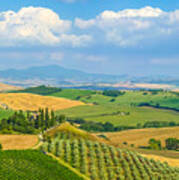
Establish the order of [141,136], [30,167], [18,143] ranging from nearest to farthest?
[30,167]
[18,143]
[141,136]

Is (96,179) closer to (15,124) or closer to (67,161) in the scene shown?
(67,161)

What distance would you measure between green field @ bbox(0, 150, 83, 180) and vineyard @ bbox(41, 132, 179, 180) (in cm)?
347

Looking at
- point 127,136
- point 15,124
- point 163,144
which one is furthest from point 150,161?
point 127,136

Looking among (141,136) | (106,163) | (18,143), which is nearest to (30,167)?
(106,163)

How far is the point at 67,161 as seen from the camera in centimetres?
6044

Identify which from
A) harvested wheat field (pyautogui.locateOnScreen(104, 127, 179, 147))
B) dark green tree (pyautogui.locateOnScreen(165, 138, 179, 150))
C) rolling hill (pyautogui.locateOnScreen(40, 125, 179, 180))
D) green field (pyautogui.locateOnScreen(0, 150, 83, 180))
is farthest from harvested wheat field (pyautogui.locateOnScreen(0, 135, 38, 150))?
dark green tree (pyautogui.locateOnScreen(165, 138, 179, 150))

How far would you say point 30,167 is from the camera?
172 ft

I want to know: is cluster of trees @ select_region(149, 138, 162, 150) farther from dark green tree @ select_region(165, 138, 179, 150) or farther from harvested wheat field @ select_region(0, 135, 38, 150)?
harvested wheat field @ select_region(0, 135, 38, 150)

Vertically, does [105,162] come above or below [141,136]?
above

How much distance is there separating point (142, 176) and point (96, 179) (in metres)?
9.80

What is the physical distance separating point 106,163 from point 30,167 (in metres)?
16.1

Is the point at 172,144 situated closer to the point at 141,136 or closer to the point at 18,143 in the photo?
the point at 141,136

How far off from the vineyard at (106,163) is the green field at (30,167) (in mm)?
3468

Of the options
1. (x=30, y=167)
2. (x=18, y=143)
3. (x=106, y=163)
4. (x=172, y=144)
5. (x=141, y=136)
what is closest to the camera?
(x=30, y=167)
